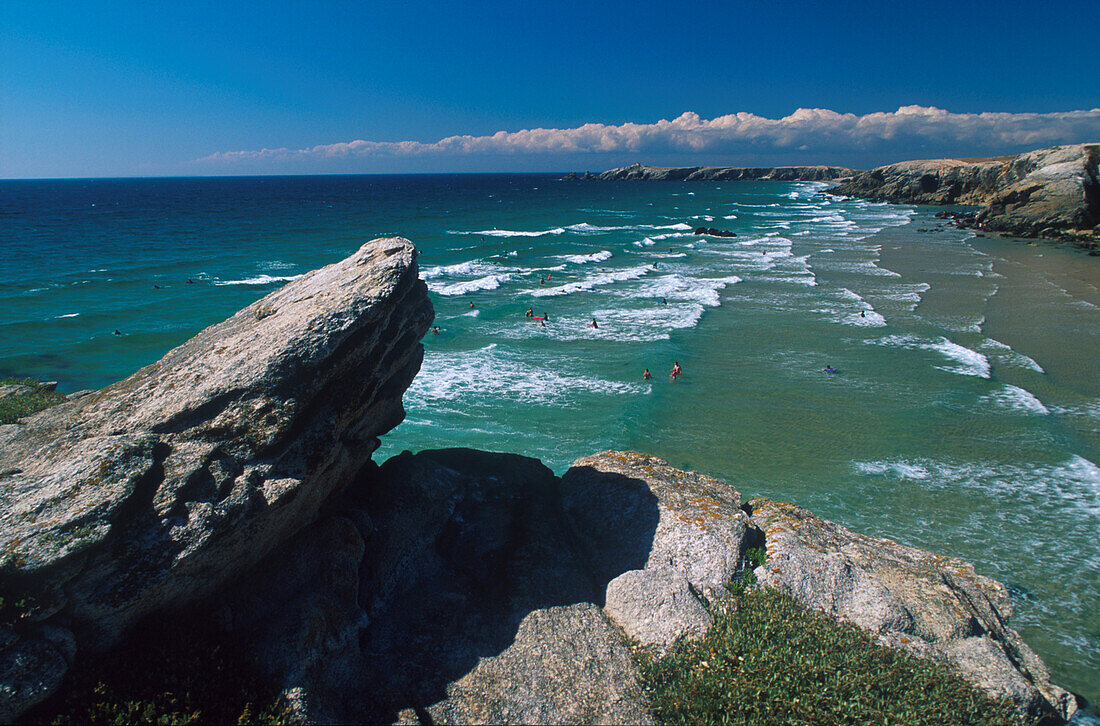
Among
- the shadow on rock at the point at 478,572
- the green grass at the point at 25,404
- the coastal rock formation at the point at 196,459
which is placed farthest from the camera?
the green grass at the point at 25,404

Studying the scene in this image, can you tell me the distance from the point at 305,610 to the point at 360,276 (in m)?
5.47

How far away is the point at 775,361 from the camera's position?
95.9 ft

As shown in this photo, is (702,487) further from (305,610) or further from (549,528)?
(305,610)

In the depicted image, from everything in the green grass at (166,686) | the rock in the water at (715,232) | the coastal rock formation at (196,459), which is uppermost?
the coastal rock formation at (196,459)

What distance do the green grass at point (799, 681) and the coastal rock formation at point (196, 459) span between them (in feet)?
20.6

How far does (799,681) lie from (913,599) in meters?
3.39

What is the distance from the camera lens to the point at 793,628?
9188 mm

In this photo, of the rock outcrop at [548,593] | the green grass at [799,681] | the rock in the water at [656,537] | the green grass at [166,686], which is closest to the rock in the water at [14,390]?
the rock outcrop at [548,593]

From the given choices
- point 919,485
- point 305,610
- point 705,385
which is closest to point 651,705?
point 305,610

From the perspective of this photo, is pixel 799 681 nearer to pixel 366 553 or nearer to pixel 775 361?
pixel 366 553

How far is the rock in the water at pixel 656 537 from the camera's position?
9562 millimetres

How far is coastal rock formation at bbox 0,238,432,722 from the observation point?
6812 millimetres

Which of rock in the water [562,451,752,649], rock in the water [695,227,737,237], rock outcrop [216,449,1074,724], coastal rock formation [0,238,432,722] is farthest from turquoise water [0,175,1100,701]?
rock in the water [695,227,737,237]

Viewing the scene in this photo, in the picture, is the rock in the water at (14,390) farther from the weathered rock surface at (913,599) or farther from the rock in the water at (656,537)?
the weathered rock surface at (913,599)
